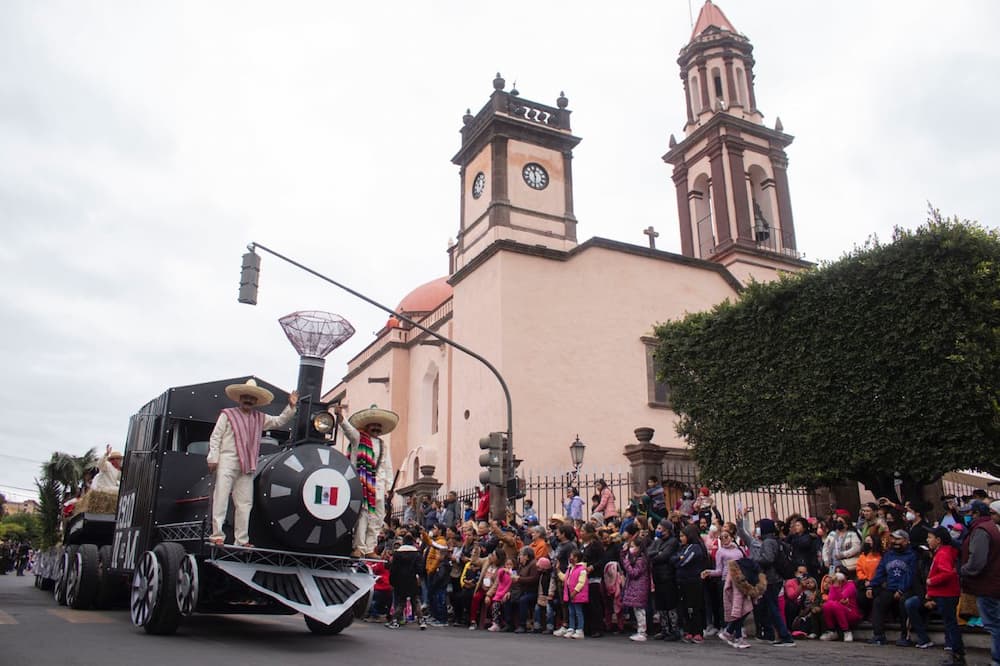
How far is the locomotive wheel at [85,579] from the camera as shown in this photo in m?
12.3

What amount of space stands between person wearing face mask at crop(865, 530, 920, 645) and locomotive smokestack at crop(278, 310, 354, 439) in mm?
7181

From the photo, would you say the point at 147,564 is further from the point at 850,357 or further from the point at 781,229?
the point at 781,229

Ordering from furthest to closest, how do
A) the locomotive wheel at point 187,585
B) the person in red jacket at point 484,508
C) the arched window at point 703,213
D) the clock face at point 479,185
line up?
1. the arched window at point 703,213
2. the clock face at point 479,185
3. the person in red jacket at point 484,508
4. the locomotive wheel at point 187,585

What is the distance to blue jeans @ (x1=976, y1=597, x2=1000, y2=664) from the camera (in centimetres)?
772

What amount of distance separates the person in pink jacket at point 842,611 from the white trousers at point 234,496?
25.0ft

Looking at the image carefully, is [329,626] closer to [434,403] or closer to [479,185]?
[479,185]

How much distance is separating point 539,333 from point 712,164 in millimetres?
12949

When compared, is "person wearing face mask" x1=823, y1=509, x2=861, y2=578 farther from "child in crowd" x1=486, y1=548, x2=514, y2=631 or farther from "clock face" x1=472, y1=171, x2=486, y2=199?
"clock face" x1=472, y1=171, x2=486, y2=199

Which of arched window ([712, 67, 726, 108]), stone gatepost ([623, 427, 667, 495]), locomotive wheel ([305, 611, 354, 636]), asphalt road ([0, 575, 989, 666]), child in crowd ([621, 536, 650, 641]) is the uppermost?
arched window ([712, 67, 726, 108])

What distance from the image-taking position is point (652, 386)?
26328 millimetres

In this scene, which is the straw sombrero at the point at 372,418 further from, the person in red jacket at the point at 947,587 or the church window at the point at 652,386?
the church window at the point at 652,386

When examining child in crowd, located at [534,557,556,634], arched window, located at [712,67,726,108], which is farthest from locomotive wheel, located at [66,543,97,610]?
arched window, located at [712,67,726,108]

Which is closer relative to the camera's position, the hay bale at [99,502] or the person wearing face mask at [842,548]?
the person wearing face mask at [842,548]

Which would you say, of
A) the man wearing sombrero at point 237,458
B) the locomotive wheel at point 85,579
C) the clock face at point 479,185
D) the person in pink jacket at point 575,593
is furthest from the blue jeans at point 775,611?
the clock face at point 479,185
